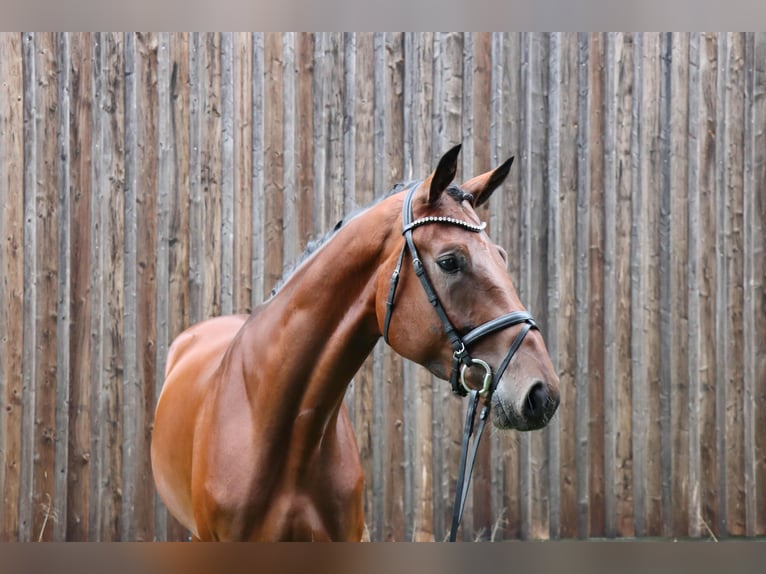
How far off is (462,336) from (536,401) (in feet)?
0.89

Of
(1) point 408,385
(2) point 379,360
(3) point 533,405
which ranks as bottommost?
(1) point 408,385

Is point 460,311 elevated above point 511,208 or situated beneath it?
situated beneath

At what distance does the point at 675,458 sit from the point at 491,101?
243 centimetres

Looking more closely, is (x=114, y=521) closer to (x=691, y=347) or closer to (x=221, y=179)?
(x=221, y=179)

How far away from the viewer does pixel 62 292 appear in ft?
14.8

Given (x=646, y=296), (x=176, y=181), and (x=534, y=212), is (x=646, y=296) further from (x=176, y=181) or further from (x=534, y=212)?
(x=176, y=181)

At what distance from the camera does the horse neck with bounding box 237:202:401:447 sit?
2.21 meters

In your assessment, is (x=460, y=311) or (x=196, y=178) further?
(x=196, y=178)

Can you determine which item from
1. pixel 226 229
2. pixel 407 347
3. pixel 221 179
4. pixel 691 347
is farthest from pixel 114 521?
pixel 691 347

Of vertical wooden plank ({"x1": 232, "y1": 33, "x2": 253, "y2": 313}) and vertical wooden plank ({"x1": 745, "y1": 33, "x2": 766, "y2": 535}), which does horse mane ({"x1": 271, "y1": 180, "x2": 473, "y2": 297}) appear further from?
vertical wooden plank ({"x1": 745, "y1": 33, "x2": 766, "y2": 535})

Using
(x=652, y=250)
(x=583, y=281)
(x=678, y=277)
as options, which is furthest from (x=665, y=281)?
(x=583, y=281)

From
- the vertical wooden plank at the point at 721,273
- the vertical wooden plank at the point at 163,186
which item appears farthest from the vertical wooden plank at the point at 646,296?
the vertical wooden plank at the point at 163,186

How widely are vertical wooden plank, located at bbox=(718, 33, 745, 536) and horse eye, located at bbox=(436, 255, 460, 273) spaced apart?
3.14 meters

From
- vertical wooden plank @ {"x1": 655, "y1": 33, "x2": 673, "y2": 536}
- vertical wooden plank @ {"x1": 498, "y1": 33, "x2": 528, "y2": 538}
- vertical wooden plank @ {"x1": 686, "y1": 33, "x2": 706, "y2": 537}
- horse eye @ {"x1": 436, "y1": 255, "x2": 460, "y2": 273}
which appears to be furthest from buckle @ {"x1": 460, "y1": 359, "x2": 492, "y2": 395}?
vertical wooden plank @ {"x1": 686, "y1": 33, "x2": 706, "y2": 537}
